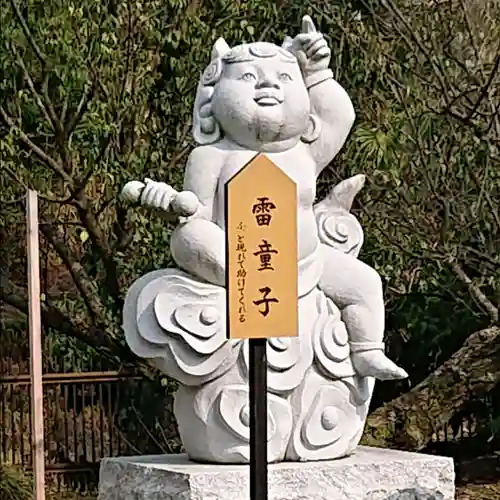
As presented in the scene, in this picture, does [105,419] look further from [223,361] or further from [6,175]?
[223,361]

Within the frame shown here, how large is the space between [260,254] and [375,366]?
113cm

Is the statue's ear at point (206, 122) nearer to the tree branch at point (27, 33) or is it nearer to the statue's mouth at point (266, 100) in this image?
the statue's mouth at point (266, 100)

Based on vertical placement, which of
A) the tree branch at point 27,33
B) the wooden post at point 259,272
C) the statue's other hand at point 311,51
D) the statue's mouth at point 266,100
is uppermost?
the tree branch at point 27,33

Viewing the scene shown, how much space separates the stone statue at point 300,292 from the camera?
4277mm

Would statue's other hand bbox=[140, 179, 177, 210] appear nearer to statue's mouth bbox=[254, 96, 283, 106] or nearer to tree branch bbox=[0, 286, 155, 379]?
statue's mouth bbox=[254, 96, 283, 106]

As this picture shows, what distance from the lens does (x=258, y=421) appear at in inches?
133

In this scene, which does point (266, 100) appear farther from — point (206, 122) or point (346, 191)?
point (346, 191)

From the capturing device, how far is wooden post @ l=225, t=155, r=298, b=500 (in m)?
3.38

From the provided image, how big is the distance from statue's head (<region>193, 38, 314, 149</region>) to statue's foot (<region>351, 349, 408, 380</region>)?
29.9 inches

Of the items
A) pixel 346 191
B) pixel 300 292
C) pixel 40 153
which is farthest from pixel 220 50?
pixel 40 153

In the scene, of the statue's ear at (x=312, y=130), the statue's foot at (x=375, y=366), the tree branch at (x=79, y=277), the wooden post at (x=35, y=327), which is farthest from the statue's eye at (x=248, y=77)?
the tree branch at (x=79, y=277)

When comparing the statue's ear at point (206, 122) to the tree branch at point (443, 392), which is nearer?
the statue's ear at point (206, 122)

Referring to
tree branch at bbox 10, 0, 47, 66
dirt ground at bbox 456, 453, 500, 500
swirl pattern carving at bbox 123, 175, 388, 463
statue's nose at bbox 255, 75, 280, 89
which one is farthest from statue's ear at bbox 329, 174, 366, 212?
dirt ground at bbox 456, 453, 500, 500

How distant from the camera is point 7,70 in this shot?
679cm
